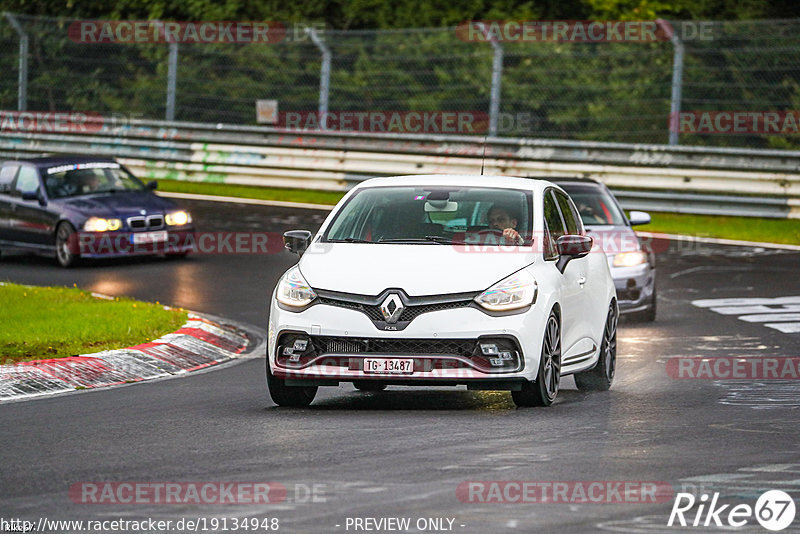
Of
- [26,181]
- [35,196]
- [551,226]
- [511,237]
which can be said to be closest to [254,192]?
[26,181]

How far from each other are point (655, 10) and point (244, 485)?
1090 inches

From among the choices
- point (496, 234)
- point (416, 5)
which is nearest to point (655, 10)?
point (416, 5)

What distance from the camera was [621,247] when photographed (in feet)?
54.1

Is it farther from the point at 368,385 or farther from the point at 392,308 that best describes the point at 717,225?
the point at 392,308

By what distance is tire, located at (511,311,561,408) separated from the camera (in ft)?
33.0

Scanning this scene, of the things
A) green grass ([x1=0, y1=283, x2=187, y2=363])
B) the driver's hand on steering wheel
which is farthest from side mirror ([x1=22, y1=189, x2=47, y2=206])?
the driver's hand on steering wheel

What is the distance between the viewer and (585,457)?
8.35 metres

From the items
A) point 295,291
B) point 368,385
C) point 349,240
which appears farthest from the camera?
point 349,240

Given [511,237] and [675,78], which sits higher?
[675,78]

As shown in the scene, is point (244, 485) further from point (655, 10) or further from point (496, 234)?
point (655, 10)

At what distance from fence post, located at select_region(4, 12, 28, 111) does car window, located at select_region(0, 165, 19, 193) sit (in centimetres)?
997

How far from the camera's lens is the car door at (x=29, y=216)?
2119cm

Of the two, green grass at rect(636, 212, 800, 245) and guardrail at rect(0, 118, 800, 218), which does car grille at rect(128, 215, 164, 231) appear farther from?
green grass at rect(636, 212, 800, 245)

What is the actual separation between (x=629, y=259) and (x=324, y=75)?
44.7ft
